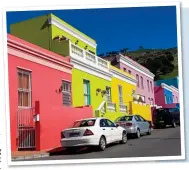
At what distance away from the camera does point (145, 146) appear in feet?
43.3

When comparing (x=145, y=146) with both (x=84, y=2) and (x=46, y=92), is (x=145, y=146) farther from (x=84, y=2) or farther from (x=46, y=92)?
(x=84, y=2)

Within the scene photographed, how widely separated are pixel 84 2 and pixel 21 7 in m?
1.64

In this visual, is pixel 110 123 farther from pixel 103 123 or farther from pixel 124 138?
pixel 124 138

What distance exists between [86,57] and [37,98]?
2.01m

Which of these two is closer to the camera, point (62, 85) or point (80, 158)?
point (80, 158)

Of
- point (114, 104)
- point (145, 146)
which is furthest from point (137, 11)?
point (145, 146)

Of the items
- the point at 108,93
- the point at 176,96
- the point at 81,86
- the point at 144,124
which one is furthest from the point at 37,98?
the point at 176,96

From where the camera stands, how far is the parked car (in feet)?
46.0

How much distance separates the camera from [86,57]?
45.4ft

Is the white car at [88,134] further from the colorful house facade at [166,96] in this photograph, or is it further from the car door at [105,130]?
the colorful house facade at [166,96]

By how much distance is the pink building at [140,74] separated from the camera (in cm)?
1366

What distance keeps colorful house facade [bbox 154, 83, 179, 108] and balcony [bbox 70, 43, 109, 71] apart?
1730 mm

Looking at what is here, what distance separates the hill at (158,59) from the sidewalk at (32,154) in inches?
116

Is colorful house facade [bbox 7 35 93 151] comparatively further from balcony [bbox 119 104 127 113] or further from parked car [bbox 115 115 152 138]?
parked car [bbox 115 115 152 138]
